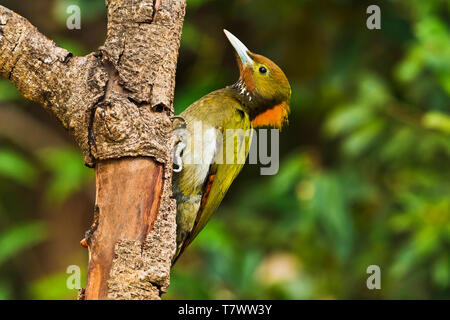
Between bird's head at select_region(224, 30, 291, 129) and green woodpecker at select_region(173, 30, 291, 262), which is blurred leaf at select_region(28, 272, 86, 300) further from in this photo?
bird's head at select_region(224, 30, 291, 129)

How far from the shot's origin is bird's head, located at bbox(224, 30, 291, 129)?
373cm

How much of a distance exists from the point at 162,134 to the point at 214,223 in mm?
2714

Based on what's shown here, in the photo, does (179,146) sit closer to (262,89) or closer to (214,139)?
(214,139)

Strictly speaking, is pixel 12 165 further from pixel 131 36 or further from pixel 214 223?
pixel 131 36

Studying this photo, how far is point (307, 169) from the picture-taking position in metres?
5.52

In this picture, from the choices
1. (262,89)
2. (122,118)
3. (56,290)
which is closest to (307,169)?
(262,89)

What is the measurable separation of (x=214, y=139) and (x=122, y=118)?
120 cm

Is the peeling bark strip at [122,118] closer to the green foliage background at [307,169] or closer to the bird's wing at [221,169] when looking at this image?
the bird's wing at [221,169]

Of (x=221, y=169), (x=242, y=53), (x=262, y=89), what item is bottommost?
(x=221, y=169)

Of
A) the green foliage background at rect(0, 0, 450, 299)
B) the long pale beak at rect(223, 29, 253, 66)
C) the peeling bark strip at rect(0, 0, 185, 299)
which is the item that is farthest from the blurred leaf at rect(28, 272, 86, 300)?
the peeling bark strip at rect(0, 0, 185, 299)

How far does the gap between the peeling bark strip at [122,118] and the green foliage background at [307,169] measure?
217 centimetres

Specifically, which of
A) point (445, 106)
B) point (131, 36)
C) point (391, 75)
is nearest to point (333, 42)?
point (391, 75)

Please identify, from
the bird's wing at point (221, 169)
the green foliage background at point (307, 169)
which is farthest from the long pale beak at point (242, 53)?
the green foliage background at point (307, 169)

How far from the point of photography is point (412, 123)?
5.14m
